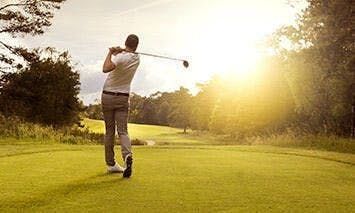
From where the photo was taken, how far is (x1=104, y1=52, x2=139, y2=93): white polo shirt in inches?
342

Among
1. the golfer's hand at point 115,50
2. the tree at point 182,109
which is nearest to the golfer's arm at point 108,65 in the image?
the golfer's hand at point 115,50

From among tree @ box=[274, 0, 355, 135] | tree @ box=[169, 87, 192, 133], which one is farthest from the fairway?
tree @ box=[169, 87, 192, 133]

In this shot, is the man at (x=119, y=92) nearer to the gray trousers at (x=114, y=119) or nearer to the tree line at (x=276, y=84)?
the gray trousers at (x=114, y=119)

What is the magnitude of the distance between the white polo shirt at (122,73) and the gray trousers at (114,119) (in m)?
0.16

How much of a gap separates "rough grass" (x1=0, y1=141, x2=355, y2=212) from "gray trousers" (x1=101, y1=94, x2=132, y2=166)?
1.38 feet

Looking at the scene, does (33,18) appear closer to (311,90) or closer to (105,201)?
(311,90)

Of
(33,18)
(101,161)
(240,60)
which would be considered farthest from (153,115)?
(101,161)

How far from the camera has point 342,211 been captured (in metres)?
5.68

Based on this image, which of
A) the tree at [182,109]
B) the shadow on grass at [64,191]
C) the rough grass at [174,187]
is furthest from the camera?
the tree at [182,109]

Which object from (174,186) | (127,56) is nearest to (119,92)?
(127,56)

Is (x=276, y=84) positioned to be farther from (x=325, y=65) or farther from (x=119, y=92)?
(x=119, y=92)

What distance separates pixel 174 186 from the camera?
714 cm

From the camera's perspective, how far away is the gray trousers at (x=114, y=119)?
8828 millimetres

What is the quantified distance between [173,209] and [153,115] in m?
150
